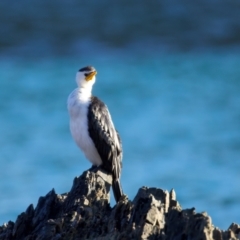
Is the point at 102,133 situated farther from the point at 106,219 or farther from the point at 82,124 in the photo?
the point at 106,219

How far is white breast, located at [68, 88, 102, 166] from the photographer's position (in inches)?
437

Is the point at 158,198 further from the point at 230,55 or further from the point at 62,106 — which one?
the point at 230,55

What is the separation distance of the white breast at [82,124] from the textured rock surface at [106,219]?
8.31 ft

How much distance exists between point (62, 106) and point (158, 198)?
62.4 feet

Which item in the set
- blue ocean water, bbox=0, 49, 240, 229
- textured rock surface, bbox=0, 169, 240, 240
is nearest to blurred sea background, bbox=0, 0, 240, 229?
blue ocean water, bbox=0, 49, 240, 229

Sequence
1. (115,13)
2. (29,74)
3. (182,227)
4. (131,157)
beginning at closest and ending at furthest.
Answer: (182,227), (131,157), (29,74), (115,13)

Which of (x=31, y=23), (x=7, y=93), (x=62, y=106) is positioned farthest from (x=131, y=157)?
Answer: (x=31, y=23)

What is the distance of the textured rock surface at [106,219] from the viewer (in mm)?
6812

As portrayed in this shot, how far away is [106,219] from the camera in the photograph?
7.49m

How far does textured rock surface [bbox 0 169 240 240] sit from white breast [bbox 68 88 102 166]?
99.7 inches

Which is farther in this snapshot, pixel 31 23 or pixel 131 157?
pixel 31 23

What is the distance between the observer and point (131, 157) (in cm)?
2316

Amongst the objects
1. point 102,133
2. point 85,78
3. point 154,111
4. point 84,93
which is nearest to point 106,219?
point 102,133

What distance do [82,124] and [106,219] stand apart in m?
3.69
